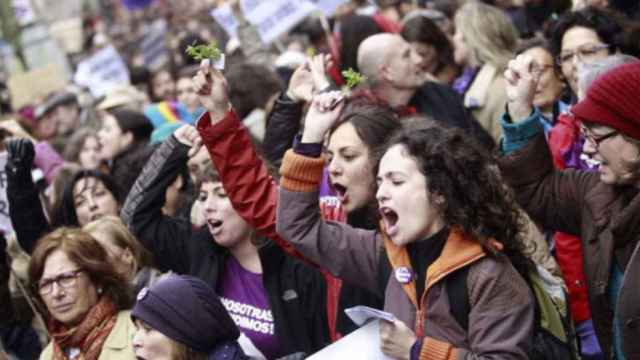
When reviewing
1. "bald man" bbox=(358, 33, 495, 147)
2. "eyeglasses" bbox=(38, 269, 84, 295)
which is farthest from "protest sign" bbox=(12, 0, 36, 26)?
"eyeglasses" bbox=(38, 269, 84, 295)

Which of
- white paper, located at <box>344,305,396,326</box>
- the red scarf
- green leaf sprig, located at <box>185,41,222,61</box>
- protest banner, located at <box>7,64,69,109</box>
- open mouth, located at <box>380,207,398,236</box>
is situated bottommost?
protest banner, located at <box>7,64,69,109</box>

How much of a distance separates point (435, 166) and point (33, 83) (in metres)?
9.92

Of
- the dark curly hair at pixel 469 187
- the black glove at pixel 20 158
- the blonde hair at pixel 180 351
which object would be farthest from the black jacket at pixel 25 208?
the dark curly hair at pixel 469 187

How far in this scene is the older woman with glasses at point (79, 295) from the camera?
502 cm

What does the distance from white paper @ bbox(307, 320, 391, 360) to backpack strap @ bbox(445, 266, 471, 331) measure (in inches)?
9.7

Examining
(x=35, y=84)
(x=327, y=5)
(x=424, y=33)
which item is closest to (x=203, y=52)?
(x=424, y=33)

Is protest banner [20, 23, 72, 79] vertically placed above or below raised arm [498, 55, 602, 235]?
below

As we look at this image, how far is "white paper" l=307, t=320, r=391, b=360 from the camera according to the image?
143 inches

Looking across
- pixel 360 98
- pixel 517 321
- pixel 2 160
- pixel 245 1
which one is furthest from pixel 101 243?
pixel 245 1

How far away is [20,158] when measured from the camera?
583cm

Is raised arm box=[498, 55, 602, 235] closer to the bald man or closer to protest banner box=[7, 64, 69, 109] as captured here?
the bald man

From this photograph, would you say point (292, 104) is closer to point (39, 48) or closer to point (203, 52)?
point (203, 52)

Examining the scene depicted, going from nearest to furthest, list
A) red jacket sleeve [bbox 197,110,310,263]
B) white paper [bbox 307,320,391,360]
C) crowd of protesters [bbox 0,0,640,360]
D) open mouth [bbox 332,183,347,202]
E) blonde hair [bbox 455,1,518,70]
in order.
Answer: white paper [bbox 307,320,391,360]
crowd of protesters [bbox 0,0,640,360]
red jacket sleeve [bbox 197,110,310,263]
open mouth [bbox 332,183,347,202]
blonde hair [bbox 455,1,518,70]

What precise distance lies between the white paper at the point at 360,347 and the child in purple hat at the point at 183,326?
23.7 inches
